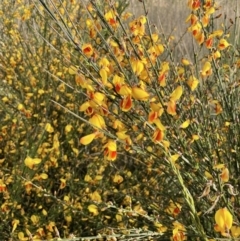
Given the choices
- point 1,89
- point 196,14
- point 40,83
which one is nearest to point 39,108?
point 40,83

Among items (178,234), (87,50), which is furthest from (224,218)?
(87,50)

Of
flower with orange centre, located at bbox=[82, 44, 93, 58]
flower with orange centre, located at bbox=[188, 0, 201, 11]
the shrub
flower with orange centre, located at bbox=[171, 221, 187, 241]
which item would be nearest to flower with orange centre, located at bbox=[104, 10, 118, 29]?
the shrub

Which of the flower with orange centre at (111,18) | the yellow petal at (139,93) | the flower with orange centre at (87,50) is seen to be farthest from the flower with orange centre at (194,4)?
the yellow petal at (139,93)

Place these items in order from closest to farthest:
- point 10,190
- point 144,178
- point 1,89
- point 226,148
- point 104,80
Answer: point 104,80, point 226,148, point 10,190, point 144,178, point 1,89

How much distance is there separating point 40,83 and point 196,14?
223 centimetres

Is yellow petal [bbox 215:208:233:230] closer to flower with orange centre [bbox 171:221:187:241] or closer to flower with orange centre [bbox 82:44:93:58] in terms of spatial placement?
flower with orange centre [bbox 171:221:187:241]

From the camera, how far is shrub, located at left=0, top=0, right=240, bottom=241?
4.57ft

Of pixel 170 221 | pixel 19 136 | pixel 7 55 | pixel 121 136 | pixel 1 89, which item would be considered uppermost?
pixel 7 55

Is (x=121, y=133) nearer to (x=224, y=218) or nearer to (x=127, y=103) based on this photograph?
(x=127, y=103)

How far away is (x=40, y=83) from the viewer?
12.7ft

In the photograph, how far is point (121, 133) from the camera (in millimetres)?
1382

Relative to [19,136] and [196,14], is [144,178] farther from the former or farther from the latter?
[196,14]

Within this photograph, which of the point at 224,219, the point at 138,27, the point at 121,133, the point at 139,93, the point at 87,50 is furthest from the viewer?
the point at 138,27

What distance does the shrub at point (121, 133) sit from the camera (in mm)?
1393
